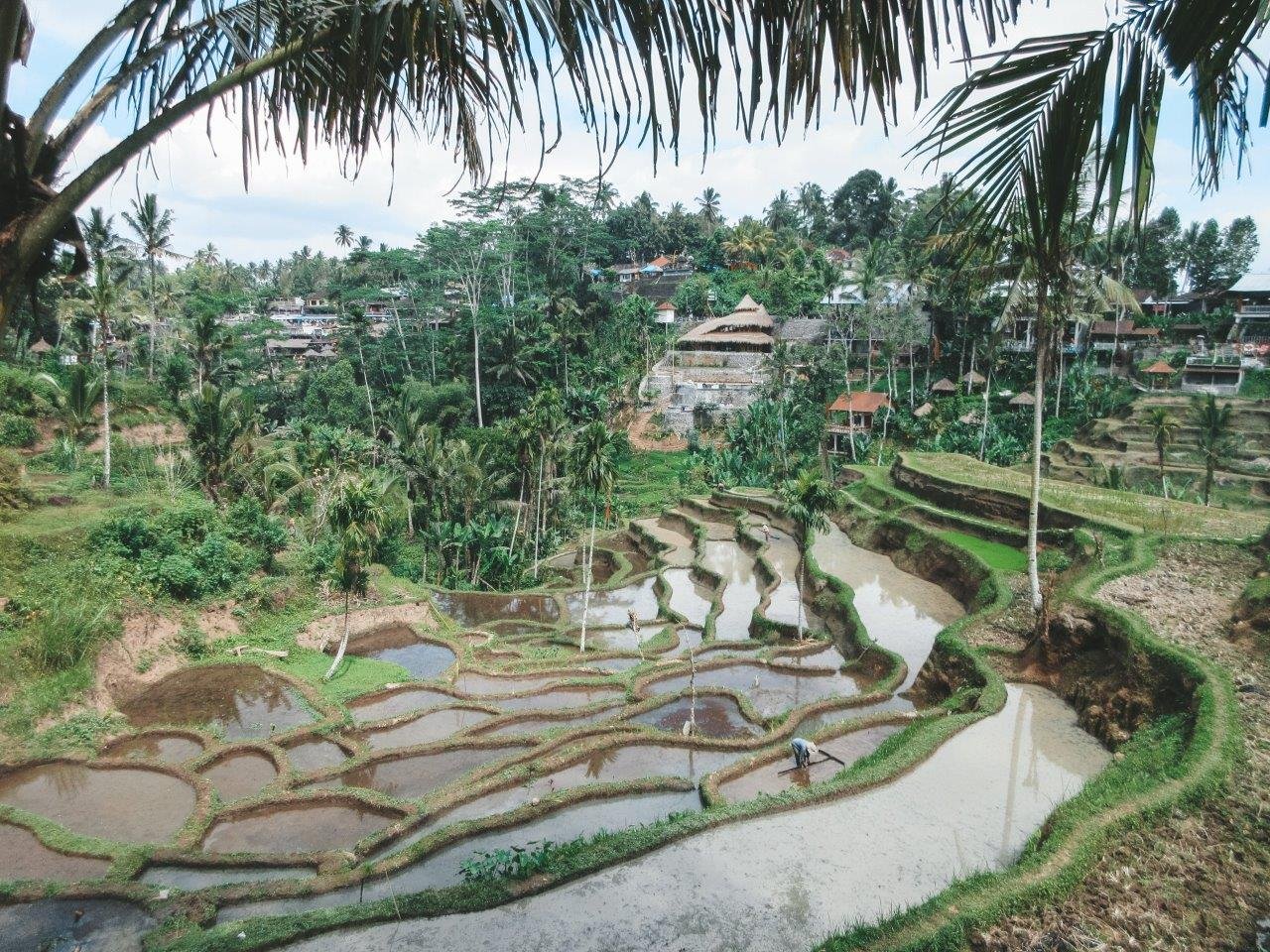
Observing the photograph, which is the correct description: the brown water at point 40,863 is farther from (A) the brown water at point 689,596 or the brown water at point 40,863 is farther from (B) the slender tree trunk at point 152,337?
(B) the slender tree trunk at point 152,337

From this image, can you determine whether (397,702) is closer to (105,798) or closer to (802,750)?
(105,798)

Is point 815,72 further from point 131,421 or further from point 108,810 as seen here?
point 131,421

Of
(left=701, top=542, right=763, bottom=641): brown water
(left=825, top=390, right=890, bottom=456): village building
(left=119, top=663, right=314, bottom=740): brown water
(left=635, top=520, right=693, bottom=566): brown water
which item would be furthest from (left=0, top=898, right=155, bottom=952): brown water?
(left=825, top=390, right=890, bottom=456): village building

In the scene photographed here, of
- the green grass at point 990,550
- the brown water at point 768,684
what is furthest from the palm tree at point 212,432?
the green grass at point 990,550

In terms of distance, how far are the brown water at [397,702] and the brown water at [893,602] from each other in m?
10.8

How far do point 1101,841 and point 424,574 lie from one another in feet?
84.3

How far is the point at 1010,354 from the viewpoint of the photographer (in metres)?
43.7

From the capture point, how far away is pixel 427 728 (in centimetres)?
1648

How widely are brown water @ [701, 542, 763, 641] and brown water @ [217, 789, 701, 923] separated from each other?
29.4ft

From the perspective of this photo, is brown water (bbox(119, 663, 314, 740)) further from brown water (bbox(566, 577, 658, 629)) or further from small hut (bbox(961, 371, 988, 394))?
small hut (bbox(961, 371, 988, 394))

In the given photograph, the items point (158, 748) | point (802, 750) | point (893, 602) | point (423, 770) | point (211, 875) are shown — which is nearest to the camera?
point (211, 875)

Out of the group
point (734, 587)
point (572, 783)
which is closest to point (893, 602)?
point (734, 587)

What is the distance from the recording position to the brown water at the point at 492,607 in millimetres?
25391

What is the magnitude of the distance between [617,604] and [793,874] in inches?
668
